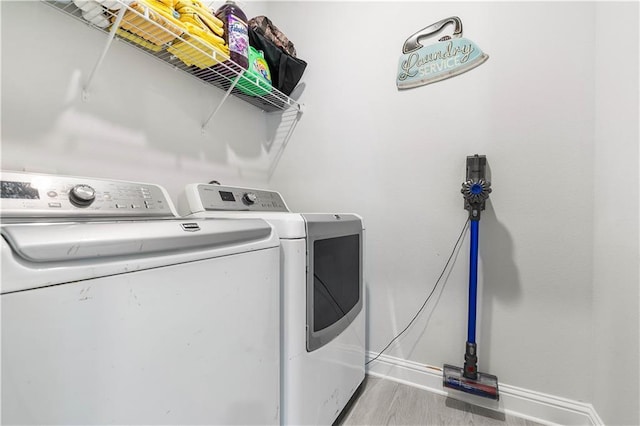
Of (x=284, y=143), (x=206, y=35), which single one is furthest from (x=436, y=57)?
(x=206, y=35)

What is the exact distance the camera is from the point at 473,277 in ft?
4.26

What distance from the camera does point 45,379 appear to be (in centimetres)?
42

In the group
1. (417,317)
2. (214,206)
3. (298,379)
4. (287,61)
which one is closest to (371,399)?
(417,317)

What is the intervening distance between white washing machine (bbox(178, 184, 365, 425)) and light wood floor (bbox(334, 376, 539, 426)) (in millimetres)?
126

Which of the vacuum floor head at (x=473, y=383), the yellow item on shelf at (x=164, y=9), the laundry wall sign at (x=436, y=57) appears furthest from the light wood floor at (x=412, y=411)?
the yellow item on shelf at (x=164, y=9)

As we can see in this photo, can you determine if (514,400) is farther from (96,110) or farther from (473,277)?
(96,110)

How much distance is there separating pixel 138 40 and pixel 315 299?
1.23 meters

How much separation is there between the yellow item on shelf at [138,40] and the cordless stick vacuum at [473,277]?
4.81 feet

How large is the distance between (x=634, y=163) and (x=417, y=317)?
1.06m

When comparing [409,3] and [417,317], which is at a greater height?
[409,3]

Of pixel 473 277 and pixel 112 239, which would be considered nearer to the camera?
pixel 112 239

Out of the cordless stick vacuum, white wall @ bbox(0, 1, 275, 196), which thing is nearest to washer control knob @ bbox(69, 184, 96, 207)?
white wall @ bbox(0, 1, 275, 196)

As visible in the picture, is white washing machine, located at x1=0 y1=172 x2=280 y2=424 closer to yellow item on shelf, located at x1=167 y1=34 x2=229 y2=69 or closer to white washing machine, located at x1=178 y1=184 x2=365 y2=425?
white washing machine, located at x1=178 y1=184 x2=365 y2=425

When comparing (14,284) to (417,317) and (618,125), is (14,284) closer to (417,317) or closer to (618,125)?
(417,317)
